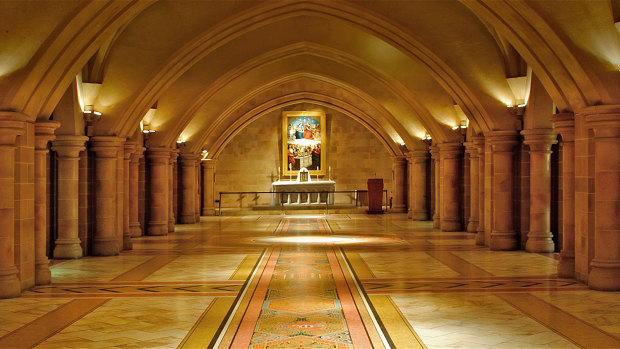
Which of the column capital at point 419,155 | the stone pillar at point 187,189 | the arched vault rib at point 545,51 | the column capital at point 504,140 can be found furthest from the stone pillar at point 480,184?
the stone pillar at point 187,189

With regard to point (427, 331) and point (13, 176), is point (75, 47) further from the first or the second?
point (427, 331)

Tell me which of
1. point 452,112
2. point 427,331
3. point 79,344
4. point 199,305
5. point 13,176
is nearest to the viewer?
point 79,344

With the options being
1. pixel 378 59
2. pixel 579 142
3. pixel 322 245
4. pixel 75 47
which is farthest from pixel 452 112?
pixel 75 47

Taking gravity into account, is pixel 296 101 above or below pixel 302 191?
above

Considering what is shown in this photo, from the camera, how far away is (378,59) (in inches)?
711

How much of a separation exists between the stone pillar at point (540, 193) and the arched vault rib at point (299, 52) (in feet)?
19.5

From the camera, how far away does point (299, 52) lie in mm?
19031

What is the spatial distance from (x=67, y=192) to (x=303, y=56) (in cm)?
1158

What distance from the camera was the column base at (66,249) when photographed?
12.1 m

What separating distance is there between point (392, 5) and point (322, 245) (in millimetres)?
4893

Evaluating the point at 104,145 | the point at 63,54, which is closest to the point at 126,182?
the point at 104,145

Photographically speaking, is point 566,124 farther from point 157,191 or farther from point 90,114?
point 157,191

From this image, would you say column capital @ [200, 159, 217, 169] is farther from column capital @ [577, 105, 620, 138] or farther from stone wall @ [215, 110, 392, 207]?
column capital @ [577, 105, 620, 138]

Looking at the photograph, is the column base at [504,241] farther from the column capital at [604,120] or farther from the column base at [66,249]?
the column base at [66,249]
